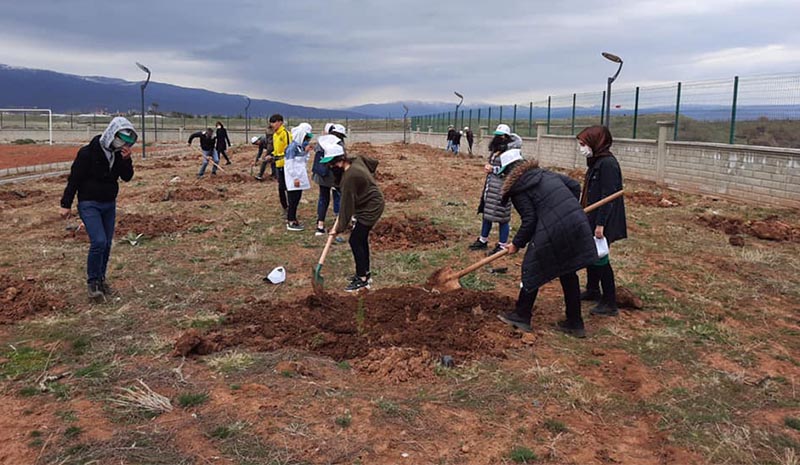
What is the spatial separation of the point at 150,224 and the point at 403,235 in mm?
4073

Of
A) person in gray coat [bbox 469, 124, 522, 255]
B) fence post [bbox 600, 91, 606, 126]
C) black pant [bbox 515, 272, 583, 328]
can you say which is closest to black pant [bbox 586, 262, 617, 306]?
black pant [bbox 515, 272, 583, 328]

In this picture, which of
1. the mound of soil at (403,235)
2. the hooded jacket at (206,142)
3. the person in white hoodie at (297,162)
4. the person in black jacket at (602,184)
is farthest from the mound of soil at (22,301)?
the hooded jacket at (206,142)

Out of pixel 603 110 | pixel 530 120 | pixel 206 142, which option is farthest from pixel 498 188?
pixel 530 120

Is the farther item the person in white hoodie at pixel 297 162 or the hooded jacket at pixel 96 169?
the person in white hoodie at pixel 297 162

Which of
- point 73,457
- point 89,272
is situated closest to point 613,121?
point 89,272

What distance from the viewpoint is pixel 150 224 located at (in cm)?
929

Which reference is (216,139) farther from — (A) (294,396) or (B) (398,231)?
(A) (294,396)

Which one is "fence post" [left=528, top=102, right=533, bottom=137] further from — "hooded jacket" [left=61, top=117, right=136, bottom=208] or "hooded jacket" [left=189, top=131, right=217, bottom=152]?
"hooded jacket" [left=61, top=117, right=136, bottom=208]

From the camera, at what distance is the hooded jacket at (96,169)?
17.9 feet

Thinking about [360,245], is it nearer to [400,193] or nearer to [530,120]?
[400,193]

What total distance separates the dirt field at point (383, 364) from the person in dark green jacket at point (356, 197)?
22.5 inches

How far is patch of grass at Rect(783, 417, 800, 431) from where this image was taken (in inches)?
137

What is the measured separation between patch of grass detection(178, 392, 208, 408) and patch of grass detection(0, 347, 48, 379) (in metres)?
1.24

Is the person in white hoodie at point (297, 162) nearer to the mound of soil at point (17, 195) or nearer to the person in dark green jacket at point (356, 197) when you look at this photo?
the person in dark green jacket at point (356, 197)
